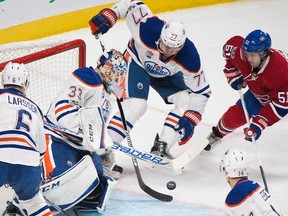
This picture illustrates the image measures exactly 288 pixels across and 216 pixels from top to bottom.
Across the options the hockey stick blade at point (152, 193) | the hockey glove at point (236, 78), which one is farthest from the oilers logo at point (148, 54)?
the hockey stick blade at point (152, 193)

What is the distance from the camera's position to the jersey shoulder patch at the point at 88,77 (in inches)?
144

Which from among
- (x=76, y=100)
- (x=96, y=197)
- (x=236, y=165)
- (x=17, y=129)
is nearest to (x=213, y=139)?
(x=96, y=197)

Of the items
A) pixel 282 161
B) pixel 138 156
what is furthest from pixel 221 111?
pixel 138 156

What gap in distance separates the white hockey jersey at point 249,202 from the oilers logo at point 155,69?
4.38 feet

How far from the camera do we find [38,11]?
5.54 meters

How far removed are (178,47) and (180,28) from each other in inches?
3.7

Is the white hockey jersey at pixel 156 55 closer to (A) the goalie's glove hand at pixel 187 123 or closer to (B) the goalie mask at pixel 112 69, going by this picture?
(A) the goalie's glove hand at pixel 187 123

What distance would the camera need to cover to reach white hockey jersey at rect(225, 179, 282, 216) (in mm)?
2816

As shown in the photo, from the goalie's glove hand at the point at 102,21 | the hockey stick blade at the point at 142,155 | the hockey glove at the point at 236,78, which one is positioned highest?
the goalie's glove hand at the point at 102,21

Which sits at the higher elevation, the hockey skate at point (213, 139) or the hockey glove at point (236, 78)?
the hockey glove at point (236, 78)

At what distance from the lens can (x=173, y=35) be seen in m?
3.88

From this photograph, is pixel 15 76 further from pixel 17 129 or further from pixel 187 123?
pixel 187 123

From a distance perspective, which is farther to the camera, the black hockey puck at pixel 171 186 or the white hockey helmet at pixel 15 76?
the black hockey puck at pixel 171 186

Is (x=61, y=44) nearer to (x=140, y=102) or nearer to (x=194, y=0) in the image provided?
(x=140, y=102)
